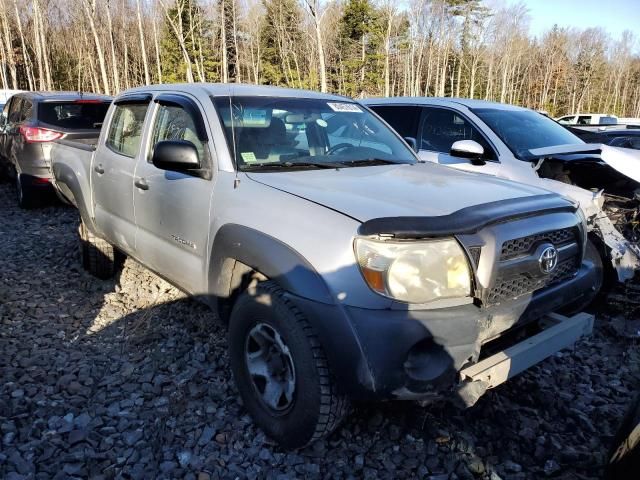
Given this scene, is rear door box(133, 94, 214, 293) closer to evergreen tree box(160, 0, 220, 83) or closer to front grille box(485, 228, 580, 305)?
front grille box(485, 228, 580, 305)

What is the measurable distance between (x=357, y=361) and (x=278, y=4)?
4309 cm

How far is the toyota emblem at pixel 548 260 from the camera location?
2.46m

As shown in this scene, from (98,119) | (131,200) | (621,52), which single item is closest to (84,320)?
(131,200)

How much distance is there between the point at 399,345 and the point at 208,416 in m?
1.42

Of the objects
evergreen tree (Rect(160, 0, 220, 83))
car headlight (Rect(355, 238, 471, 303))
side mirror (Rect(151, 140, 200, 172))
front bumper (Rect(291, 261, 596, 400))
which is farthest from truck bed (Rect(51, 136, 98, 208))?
evergreen tree (Rect(160, 0, 220, 83))

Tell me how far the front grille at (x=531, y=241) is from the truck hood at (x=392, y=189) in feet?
0.82

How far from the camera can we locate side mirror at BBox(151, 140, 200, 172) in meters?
2.93

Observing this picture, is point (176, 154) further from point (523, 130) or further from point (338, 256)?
point (523, 130)

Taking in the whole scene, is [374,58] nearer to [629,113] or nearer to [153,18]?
[153,18]

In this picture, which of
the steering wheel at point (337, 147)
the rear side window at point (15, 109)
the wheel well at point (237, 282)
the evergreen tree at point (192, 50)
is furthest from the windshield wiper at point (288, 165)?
the evergreen tree at point (192, 50)

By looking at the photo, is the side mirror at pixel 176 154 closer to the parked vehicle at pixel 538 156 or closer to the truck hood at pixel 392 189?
the truck hood at pixel 392 189

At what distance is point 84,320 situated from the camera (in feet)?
13.5

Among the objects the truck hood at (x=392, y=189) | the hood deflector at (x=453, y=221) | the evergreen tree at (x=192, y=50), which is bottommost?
the hood deflector at (x=453, y=221)

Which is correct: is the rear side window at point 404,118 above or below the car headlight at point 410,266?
above
